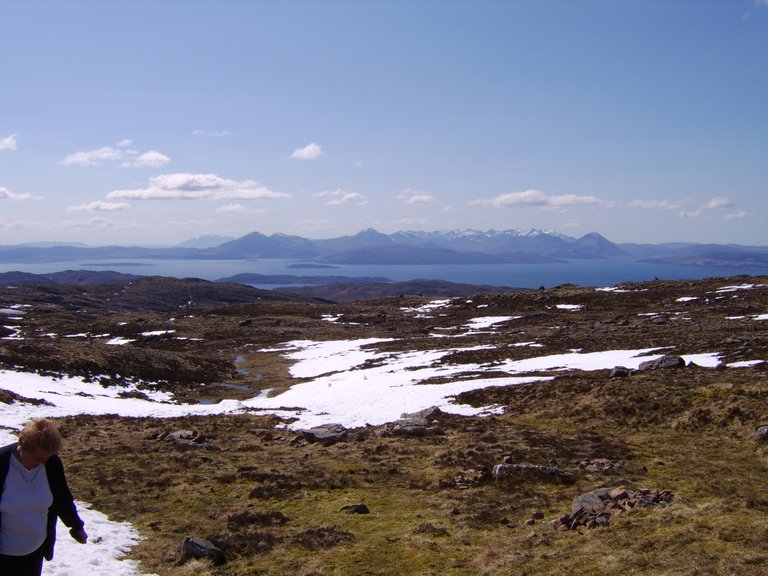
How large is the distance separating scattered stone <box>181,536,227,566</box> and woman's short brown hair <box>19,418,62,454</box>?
5544 mm

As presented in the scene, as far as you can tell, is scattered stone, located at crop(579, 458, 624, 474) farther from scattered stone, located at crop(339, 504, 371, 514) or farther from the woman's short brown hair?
the woman's short brown hair

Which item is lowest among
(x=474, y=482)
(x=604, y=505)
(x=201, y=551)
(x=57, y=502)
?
(x=474, y=482)

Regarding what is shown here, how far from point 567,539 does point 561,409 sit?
1510 cm

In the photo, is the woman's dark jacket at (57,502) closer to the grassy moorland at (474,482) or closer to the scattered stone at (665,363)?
the grassy moorland at (474,482)

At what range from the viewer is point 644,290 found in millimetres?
94188

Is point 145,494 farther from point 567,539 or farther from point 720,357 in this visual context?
point 720,357

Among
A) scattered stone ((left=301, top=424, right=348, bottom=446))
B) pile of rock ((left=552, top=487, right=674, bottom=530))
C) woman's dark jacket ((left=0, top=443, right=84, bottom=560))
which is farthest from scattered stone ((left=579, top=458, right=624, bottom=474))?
woman's dark jacket ((left=0, top=443, right=84, bottom=560))

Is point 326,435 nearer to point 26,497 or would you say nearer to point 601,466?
point 601,466

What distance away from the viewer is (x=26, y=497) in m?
6.79

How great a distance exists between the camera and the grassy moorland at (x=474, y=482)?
10.9m

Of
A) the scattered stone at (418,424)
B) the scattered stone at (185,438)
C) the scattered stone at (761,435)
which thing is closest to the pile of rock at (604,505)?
the scattered stone at (761,435)

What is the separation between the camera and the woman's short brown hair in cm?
669

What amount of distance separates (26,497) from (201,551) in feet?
17.3

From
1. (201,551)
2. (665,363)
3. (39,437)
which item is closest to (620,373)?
(665,363)
